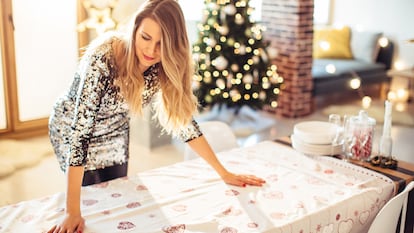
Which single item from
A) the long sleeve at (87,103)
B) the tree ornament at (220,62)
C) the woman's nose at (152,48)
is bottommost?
the tree ornament at (220,62)

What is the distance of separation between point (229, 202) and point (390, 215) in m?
0.59

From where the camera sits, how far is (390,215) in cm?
186

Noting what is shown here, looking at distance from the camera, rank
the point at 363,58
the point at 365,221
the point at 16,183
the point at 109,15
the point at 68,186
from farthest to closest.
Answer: the point at 363,58 < the point at 109,15 < the point at 16,183 < the point at 365,221 < the point at 68,186

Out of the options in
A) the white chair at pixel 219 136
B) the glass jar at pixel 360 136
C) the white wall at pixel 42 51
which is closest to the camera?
the glass jar at pixel 360 136

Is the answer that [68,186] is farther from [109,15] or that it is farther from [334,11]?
[334,11]

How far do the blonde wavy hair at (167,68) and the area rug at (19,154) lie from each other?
88.8 inches

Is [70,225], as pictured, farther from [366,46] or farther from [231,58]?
[366,46]

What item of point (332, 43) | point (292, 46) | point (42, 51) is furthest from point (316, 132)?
point (332, 43)

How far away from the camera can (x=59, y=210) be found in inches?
69.3

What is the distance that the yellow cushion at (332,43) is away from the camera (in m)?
6.70

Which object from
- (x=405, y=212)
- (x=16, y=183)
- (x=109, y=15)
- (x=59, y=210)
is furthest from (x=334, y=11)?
(x=59, y=210)

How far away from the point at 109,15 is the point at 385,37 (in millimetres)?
3952

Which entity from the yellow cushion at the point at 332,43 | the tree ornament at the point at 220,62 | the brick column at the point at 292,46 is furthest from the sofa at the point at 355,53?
the tree ornament at the point at 220,62

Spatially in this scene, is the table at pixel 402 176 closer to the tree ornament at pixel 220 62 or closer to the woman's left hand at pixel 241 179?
the woman's left hand at pixel 241 179
